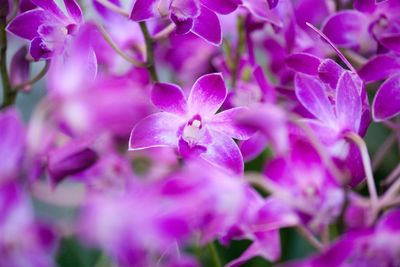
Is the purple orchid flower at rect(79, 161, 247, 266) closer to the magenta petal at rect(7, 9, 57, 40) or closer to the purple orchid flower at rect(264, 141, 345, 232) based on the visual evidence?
the purple orchid flower at rect(264, 141, 345, 232)

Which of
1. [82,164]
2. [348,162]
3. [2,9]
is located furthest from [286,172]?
[2,9]

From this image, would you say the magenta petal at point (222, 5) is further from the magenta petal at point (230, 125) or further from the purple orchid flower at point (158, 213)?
the purple orchid flower at point (158, 213)

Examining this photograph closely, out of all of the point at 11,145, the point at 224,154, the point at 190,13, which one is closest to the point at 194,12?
the point at 190,13

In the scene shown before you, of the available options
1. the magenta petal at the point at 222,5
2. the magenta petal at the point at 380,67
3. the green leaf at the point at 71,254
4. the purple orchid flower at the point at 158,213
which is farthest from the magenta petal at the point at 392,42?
the green leaf at the point at 71,254

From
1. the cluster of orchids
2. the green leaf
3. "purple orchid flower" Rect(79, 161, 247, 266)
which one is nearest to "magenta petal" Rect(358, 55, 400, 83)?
the cluster of orchids

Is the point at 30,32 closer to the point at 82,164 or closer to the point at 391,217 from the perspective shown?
the point at 82,164

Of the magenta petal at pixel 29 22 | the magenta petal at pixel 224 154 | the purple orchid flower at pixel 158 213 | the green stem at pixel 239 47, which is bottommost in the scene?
the green stem at pixel 239 47
